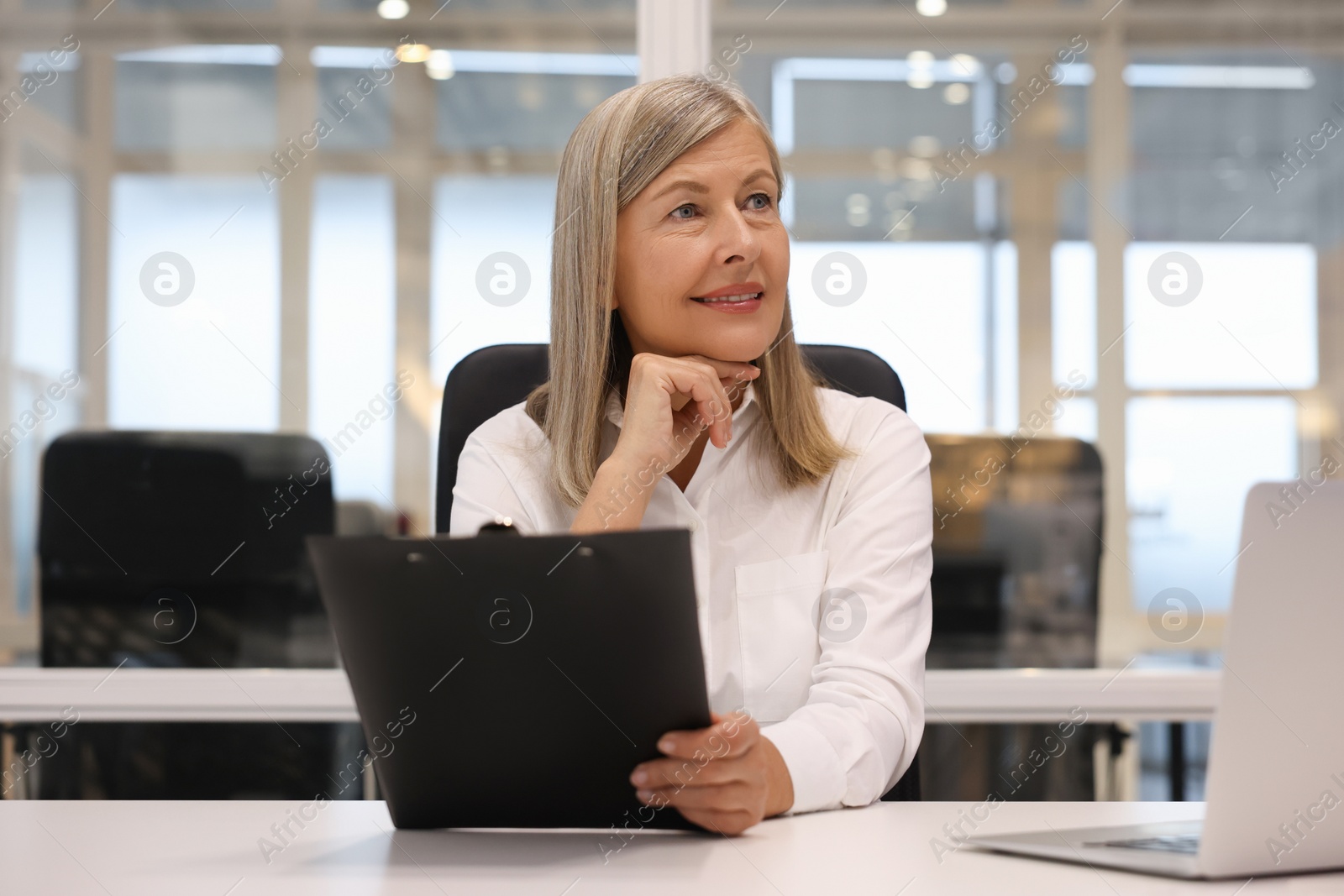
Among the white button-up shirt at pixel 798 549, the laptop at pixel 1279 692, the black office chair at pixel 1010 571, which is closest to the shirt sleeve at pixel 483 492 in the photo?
the white button-up shirt at pixel 798 549

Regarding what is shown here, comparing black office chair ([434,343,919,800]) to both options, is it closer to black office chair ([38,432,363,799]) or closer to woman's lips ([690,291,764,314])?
woman's lips ([690,291,764,314])

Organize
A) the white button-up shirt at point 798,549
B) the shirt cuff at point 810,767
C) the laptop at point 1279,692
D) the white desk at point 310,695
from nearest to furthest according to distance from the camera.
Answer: the laptop at point 1279,692 → the shirt cuff at point 810,767 → the white button-up shirt at point 798,549 → the white desk at point 310,695

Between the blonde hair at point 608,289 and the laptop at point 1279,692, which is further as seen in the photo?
the blonde hair at point 608,289

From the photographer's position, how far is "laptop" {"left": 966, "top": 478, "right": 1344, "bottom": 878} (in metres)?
0.62

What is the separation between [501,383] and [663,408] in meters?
0.33

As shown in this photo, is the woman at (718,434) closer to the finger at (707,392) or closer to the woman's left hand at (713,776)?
the finger at (707,392)

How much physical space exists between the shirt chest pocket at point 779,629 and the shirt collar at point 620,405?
23 cm

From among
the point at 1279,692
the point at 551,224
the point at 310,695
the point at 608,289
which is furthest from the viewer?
the point at 551,224

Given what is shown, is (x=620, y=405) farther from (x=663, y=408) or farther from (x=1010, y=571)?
(x=1010, y=571)

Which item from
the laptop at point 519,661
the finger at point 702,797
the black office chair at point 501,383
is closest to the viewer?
the laptop at point 519,661

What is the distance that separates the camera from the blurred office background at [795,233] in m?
2.30

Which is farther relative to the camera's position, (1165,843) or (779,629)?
(779,629)

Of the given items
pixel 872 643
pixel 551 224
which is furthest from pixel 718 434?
pixel 551 224

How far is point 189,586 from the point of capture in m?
2.28
